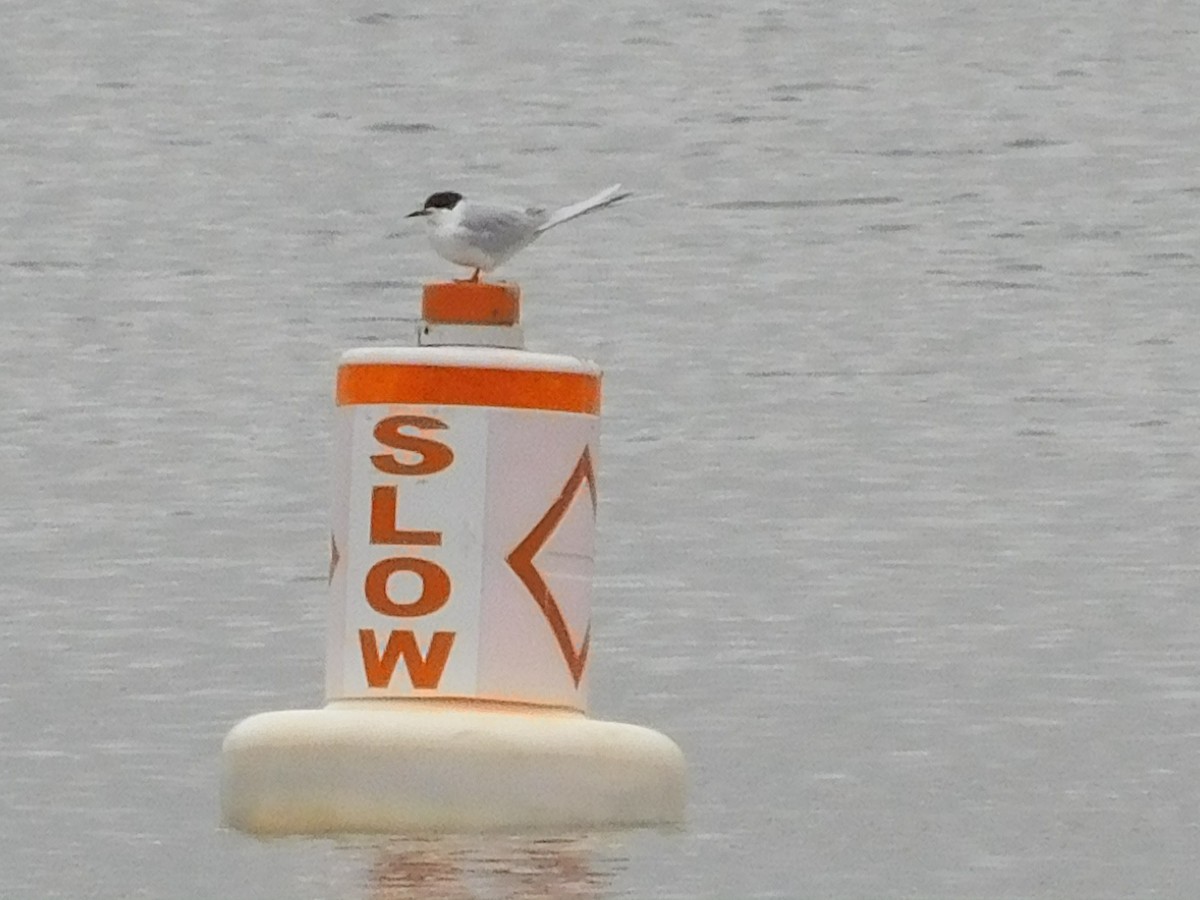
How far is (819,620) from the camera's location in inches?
432

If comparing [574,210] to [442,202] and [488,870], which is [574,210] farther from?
[488,870]

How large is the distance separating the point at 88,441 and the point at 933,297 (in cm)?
341

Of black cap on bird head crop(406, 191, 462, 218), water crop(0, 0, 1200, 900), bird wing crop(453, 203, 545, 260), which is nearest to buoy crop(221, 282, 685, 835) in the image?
water crop(0, 0, 1200, 900)

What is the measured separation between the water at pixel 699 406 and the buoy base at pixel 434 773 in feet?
0.41

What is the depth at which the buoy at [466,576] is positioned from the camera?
836cm

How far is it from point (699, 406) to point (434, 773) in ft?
19.0

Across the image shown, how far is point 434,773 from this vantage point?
8.23 meters

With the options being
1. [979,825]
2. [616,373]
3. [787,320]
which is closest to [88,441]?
[616,373]

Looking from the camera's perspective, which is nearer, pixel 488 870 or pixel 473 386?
pixel 488 870

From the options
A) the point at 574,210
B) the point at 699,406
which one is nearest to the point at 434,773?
the point at 574,210

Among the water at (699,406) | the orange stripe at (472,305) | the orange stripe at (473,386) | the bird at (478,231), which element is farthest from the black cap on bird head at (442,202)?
the water at (699,406)

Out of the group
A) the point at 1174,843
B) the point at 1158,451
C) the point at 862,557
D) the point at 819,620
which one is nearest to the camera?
the point at 1174,843

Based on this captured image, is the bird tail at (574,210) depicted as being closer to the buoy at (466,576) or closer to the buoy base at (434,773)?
the buoy at (466,576)

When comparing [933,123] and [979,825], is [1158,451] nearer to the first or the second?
[979,825]
